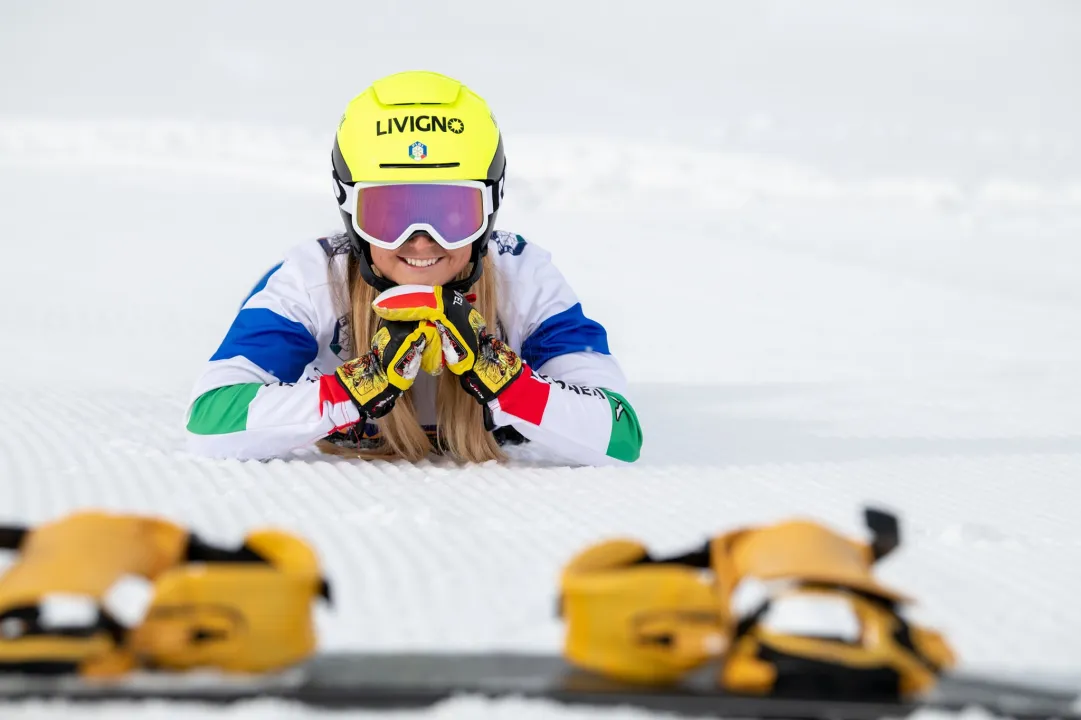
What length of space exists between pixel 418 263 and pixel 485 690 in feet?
5.63

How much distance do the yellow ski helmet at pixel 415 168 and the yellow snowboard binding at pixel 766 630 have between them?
1624mm

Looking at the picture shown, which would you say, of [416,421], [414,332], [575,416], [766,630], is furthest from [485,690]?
[416,421]

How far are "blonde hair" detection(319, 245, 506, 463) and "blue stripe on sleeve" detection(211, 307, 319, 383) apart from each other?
169mm

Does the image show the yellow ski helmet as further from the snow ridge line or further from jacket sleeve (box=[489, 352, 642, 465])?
the snow ridge line

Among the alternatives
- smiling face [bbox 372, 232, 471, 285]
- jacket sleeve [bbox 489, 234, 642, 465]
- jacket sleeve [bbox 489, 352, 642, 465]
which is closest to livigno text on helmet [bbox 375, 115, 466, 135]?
smiling face [bbox 372, 232, 471, 285]

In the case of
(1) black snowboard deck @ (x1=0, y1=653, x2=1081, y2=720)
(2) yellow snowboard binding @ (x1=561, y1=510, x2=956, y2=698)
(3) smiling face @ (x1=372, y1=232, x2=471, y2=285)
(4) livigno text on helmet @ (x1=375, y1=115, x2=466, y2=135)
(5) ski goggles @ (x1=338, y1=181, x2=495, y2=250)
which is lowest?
(1) black snowboard deck @ (x1=0, y1=653, x2=1081, y2=720)

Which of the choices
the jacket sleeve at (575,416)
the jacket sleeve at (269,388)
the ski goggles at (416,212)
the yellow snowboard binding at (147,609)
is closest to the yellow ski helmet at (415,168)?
the ski goggles at (416,212)

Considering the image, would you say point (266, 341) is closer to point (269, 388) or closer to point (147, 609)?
point (269, 388)

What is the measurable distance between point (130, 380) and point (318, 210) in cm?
769

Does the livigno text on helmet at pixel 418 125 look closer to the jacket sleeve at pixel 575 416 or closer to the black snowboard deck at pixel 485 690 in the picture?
the jacket sleeve at pixel 575 416

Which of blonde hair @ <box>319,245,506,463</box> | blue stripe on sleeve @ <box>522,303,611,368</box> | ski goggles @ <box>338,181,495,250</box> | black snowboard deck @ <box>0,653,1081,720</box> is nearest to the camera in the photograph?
black snowboard deck @ <box>0,653,1081,720</box>

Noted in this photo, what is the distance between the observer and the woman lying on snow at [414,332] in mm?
2896

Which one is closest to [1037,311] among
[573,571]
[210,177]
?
[573,571]

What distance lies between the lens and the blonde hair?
314 cm
